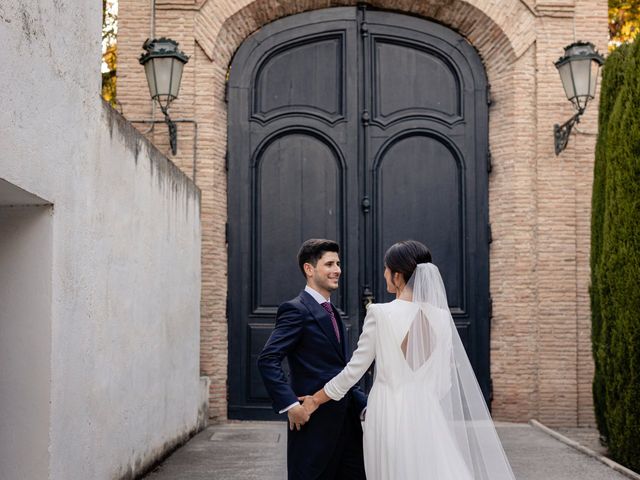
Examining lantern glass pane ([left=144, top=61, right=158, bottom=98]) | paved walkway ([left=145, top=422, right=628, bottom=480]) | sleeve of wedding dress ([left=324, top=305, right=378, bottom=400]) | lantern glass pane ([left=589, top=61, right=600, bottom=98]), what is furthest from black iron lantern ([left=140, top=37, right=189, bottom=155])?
sleeve of wedding dress ([left=324, top=305, right=378, bottom=400])

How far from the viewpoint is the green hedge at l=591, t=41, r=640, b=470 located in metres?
6.96

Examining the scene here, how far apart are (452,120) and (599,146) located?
270 centimetres

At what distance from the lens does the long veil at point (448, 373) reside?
13.7 ft

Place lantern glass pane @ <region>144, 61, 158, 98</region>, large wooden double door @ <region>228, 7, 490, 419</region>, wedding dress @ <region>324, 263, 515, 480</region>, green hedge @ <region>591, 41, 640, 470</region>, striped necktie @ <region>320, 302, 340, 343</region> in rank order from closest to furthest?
wedding dress @ <region>324, 263, 515, 480</region> < striped necktie @ <region>320, 302, 340, 343</region> < green hedge @ <region>591, 41, 640, 470</region> < lantern glass pane @ <region>144, 61, 158, 98</region> < large wooden double door @ <region>228, 7, 490, 419</region>

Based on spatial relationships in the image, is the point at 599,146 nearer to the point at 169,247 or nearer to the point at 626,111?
the point at 626,111

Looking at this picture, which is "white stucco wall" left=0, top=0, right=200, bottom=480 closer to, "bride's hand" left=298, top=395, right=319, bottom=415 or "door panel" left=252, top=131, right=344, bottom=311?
"bride's hand" left=298, top=395, right=319, bottom=415

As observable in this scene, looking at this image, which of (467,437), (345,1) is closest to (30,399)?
(467,437)

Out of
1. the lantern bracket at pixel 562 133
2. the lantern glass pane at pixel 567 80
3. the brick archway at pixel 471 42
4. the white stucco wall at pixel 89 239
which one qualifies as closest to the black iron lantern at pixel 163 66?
the brick archway at pixel 471 42

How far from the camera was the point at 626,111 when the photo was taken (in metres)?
7.12

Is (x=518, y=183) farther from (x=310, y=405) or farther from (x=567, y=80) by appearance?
(x=310, y=405)

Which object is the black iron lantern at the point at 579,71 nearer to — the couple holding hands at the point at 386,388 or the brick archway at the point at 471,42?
the brick archway at the point at 471,42

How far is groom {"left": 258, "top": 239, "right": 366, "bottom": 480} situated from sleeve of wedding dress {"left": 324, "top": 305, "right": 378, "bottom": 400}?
20cm

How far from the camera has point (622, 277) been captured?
7125mm

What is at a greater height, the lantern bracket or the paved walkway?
the lantern bracket
